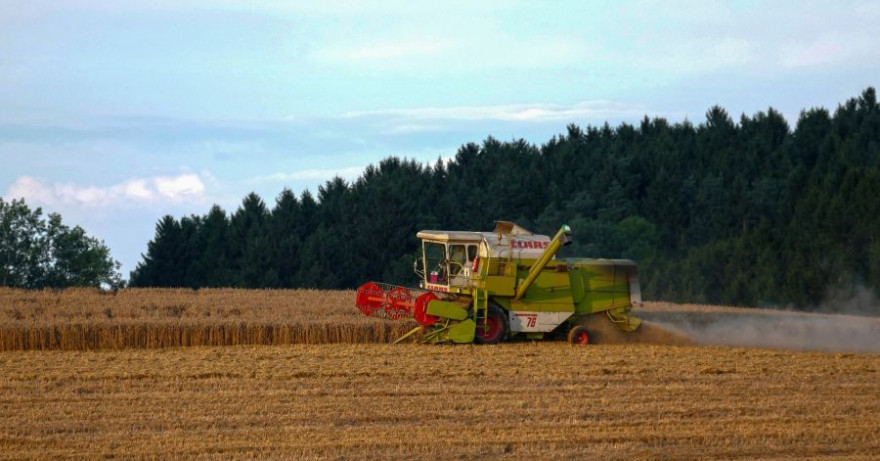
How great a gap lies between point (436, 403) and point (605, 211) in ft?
183

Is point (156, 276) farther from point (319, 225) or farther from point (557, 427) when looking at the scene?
point (557, 427)

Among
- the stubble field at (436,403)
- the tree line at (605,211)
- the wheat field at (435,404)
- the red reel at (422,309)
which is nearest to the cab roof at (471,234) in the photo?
the red reel at (422,309)

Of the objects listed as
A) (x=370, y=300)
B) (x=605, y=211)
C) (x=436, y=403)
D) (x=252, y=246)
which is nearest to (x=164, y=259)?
(x=252, y=246)

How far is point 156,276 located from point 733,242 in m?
34.1

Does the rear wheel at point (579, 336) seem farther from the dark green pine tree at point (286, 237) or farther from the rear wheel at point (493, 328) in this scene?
the dark green pine tree at point (286, 237)

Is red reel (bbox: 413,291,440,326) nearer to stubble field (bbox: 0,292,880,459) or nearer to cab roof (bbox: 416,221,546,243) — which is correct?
stubble field (bbox: 0,292,880,459)

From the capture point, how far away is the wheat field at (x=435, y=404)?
12.6 m

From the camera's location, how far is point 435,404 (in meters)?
15.1

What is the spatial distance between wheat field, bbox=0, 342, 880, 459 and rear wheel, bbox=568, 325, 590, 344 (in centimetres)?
164

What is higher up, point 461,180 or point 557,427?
point 461,180

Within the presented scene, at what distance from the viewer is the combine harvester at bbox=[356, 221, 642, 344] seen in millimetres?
22656

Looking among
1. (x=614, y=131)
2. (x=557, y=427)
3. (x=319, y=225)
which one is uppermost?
(x=614, y=131)

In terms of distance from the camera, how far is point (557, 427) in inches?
536

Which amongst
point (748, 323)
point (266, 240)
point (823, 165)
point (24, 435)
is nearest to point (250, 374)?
point (24, 435)
